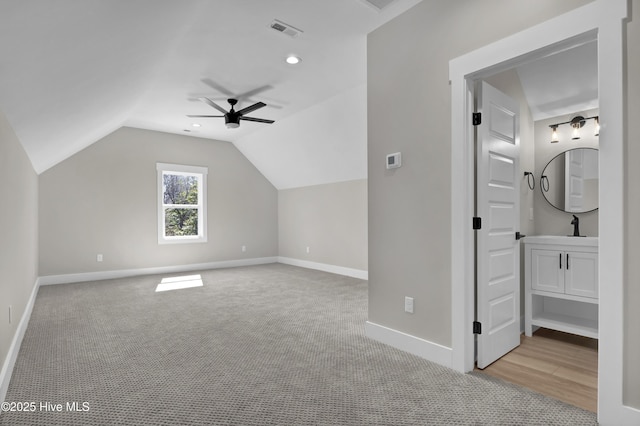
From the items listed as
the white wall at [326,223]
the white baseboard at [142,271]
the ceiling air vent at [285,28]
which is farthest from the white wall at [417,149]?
the white baseboard at [142,271]

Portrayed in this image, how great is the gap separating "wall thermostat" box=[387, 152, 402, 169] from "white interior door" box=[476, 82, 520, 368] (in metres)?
0.61

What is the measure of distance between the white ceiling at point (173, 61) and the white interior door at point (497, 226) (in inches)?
46.9

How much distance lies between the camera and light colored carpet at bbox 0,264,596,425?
6.32 ft

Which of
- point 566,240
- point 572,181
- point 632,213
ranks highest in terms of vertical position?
point 572,181

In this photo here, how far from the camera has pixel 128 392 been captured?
218cm

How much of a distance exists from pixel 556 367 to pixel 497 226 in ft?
3.67

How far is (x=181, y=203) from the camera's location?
Result: 7301 mm

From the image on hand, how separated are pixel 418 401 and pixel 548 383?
0.99 meters

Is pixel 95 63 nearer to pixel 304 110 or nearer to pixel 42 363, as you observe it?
pixel 42 363

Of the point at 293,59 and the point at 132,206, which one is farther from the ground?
the point at 293,59

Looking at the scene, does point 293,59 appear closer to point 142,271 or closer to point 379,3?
point 379,3

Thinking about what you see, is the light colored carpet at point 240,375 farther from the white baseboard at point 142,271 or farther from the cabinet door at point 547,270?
the white baseboard at point 142,271

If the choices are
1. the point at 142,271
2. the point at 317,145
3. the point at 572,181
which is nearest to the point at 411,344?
the point at 572,181

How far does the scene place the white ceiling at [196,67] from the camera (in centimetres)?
180
